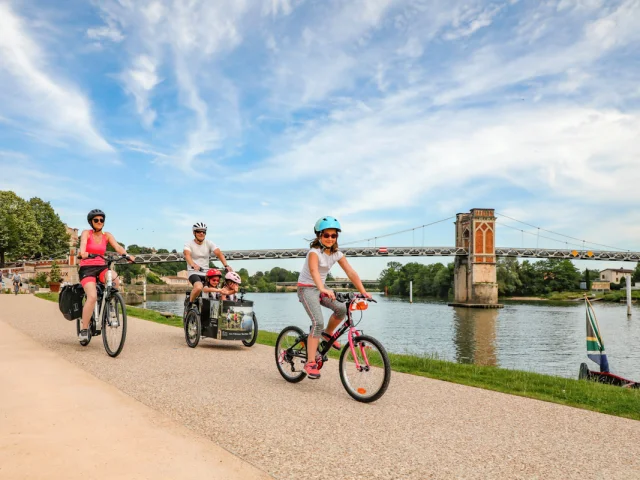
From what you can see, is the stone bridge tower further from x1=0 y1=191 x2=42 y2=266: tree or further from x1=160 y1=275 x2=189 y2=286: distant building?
x1=160 y1=275 x2=189 y2=286: distant building

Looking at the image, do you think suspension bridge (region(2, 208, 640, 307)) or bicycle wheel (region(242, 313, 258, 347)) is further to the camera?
suspension bridge (region(2, 208, 640, 307))

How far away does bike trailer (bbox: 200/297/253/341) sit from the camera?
315 inches

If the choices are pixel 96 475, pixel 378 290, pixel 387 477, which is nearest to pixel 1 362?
pixel 96 475

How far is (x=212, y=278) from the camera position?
27.6 ft

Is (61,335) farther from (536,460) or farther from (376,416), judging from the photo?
(536,460)

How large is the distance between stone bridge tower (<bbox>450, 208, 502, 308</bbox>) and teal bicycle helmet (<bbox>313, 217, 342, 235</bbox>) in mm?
70910

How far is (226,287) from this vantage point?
325 inches

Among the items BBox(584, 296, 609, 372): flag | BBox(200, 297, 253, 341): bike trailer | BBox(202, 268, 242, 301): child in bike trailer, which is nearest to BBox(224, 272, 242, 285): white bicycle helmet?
BBox(202, 268, 242, 301): child in bike trailer

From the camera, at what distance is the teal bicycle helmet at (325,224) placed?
5.09 meters

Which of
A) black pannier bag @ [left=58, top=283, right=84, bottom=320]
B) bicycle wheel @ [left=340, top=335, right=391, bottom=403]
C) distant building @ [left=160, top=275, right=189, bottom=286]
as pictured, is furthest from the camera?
distant building @ [left=160, top=275, right=189, bottom=286]

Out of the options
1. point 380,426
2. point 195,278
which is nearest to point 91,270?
point 195,278

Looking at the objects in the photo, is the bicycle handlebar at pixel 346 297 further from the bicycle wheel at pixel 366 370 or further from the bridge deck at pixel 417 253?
the bridge deck at pixel 417 253

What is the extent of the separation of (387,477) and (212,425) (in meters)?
1.44

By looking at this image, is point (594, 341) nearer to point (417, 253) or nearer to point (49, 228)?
point (49, 228)
